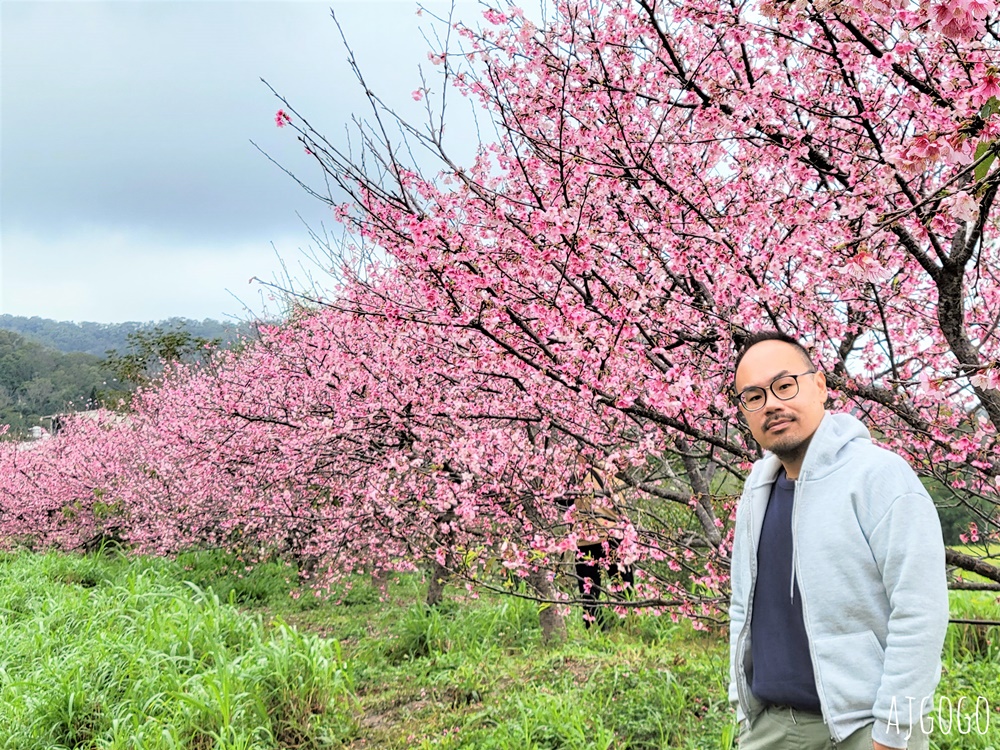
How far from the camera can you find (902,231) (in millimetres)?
2273

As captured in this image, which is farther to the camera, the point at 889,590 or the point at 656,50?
the point at 656,50

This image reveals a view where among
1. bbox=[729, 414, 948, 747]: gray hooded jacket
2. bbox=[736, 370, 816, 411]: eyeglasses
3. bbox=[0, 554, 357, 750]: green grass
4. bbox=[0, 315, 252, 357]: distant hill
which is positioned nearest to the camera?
bbox=[729, 414, 948, 747]: gray hooded jacket

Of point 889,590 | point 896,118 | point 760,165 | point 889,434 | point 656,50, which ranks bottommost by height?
point 889,590

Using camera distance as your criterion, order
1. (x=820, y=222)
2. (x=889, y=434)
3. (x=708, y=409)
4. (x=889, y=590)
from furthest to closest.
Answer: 1. (x=889, y=434)
2. (x=708, y=409)
3. (x=820, y=222)
4. (x=889, y=590)

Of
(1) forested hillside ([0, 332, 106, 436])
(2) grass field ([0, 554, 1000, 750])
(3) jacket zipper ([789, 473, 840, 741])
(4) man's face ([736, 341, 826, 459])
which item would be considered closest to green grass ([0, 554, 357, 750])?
(2) grass field ([0, 554, 1000, 750])

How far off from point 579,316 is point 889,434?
6.15 ft

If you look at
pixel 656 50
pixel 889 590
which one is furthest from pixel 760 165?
pixel 889 590

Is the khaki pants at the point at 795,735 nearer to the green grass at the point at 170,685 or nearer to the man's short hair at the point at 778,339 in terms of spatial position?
the man's short hair at the point at 778,339

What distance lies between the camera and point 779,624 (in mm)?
1850

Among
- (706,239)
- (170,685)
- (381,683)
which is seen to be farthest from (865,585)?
(381,683)

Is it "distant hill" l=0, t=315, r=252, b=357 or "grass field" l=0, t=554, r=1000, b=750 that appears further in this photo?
"distant hill" l=0, t=315, r=252, b=357

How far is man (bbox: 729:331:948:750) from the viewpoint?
4.98 ft

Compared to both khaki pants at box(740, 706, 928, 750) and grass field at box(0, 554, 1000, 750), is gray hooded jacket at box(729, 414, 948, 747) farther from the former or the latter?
grass field at box(0, 554, 1000, 750)

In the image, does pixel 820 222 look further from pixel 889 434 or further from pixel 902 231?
pixel 889 434
